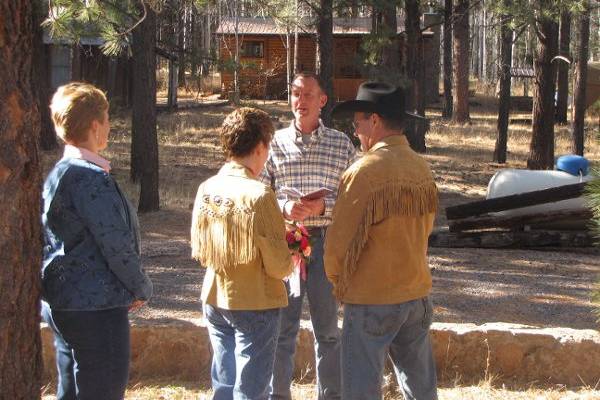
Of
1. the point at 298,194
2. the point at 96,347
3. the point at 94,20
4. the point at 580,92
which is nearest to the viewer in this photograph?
the point at 96,347

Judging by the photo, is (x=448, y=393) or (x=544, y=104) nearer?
(x=448, y=393)

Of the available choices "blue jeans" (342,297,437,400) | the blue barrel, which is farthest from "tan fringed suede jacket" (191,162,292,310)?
the blue barrel

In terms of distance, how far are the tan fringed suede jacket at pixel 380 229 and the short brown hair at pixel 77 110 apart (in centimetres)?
106

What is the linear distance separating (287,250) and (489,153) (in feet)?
63.0

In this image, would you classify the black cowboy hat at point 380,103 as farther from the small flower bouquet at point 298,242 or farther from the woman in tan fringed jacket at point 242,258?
the small flower bouquet at point 298,242

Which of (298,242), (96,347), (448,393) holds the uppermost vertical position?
(298,242)

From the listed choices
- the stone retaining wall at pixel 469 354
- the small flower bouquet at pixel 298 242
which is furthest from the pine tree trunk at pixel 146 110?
the small flower bouquet at pixel 298 242

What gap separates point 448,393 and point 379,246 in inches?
71.8

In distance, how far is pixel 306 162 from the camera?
4602 mm

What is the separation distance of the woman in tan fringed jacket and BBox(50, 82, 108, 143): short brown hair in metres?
0.64

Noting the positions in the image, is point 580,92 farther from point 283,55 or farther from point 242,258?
point 283,55

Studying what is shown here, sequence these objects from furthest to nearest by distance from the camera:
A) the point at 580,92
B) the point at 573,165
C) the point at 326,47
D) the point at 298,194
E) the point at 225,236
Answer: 1. the point at 580,92
2. the point at 326,47
3. the point at 573,165
4. the point at 298,194
5. the point at 225,236

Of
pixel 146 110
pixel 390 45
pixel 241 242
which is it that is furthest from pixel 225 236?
pixel 390 45

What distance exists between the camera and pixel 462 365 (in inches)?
214
